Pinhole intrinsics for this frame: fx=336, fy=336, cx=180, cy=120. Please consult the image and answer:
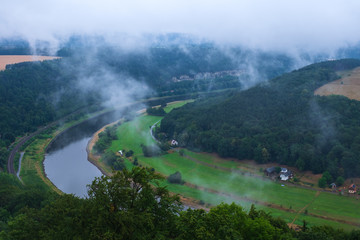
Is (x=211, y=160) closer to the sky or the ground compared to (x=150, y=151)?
closer to the ground

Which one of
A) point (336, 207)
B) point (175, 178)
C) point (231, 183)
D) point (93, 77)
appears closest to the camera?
point (336, 207)

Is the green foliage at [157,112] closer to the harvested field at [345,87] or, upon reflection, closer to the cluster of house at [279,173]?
the harvested field at [345,87]

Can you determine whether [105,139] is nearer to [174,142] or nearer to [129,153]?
[129,153]

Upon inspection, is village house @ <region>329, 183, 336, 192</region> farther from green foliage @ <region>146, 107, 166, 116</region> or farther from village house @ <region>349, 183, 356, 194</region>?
green foliage @ <region>146, 107, 166, 116</region>

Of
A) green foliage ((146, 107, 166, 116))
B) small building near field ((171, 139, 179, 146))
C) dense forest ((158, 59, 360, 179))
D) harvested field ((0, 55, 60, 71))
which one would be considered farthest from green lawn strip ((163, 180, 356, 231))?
harvested field ((0, 55, 60, 71))

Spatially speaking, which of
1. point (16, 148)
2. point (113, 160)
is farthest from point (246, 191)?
point (16, 148)

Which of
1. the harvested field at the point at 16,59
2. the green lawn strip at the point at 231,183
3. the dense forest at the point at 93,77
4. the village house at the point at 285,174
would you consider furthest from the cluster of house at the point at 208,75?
the village house at the point at 285,174
